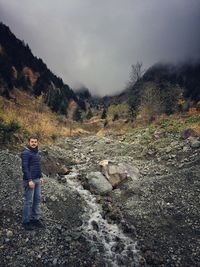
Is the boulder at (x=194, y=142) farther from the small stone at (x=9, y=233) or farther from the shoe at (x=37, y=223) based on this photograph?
the small stone at (x=9, y=233)

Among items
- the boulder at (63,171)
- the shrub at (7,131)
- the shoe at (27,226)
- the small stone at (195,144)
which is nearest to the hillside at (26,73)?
the shrub at (7,131)

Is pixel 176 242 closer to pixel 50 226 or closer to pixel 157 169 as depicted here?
pixel 50 226

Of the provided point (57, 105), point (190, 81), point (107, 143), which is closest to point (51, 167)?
point (107, 143)

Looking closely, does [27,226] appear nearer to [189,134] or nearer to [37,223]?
[37,223]

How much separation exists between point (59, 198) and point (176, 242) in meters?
6.67

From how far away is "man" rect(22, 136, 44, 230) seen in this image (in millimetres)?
10359

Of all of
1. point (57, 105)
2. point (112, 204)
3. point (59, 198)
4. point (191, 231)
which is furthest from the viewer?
point (57, 105)

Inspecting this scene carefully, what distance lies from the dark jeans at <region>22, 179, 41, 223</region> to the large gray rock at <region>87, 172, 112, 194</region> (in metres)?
6.91

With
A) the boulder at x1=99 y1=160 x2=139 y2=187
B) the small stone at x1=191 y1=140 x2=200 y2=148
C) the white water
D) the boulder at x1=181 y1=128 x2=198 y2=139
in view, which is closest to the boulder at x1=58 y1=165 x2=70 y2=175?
the boulder at x1=99 y1=160 x2=139 y2=187

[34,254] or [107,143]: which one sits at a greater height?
[107,143]

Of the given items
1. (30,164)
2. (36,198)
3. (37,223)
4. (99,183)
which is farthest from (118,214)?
(30,164)

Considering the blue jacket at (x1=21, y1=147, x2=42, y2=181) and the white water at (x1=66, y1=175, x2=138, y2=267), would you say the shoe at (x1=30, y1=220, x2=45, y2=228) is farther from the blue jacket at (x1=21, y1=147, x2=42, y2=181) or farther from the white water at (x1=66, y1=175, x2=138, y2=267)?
the white water at (x1=66, y1=175, x2=138, y2=267)

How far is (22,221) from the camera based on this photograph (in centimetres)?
1108

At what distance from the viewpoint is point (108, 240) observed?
39.1ft
